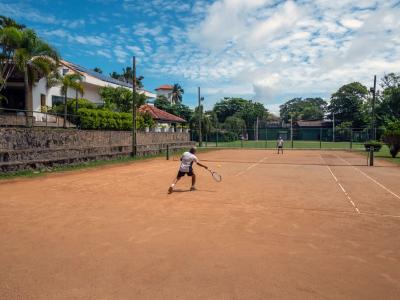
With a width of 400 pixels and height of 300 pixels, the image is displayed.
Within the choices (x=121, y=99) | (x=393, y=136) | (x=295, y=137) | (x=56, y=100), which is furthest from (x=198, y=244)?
(x=295, y=137)

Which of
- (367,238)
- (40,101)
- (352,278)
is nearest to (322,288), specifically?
(352,278)

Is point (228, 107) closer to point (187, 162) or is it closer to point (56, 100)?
point (56, 100)

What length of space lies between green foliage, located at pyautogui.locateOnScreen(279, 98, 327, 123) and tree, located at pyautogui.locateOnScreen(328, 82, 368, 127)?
1708cm

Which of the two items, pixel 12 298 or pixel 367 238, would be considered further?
pixel 367 238

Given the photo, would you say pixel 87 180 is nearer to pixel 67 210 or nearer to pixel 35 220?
pixel 67 210

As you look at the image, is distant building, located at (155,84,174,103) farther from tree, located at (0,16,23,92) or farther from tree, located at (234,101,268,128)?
tree, located at (0,16,23,92)

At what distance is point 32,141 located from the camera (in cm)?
1703

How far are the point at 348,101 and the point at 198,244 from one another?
272 feet

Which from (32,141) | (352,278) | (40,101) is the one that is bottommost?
(352,278)

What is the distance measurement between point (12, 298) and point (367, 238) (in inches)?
241

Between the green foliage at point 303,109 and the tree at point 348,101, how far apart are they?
56.0 feet

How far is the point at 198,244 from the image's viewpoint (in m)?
6.15

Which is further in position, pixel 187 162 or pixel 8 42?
pixel 8 42

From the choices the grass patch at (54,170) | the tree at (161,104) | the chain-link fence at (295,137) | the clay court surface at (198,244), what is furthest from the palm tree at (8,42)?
the tree at (161,104)
